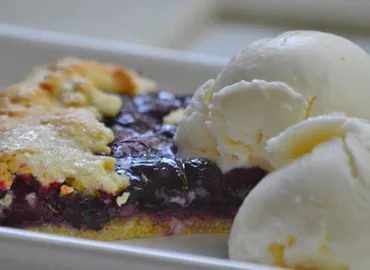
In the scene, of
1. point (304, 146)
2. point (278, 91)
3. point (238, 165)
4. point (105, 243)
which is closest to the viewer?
point (105, 243)

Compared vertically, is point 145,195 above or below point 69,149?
below

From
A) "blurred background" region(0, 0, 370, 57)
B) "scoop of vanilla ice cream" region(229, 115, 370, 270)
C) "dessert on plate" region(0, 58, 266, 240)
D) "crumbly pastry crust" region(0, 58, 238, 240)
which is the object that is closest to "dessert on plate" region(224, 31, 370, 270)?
"scoop of vanilla ice cream" region(229, 115, 370, 270)

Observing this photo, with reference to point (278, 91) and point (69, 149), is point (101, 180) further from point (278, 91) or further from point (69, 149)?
point (278, 91)

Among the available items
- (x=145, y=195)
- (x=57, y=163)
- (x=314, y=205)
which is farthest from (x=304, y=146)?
(x=57, y=163)

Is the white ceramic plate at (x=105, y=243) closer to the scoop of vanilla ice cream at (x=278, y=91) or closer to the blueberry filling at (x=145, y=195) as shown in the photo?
the blueberry filling at (x=145, y=195)

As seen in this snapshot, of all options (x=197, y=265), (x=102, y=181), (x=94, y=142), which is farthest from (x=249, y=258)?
(x=94, y=142)

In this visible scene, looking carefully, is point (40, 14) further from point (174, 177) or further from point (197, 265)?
point (197, 265)
